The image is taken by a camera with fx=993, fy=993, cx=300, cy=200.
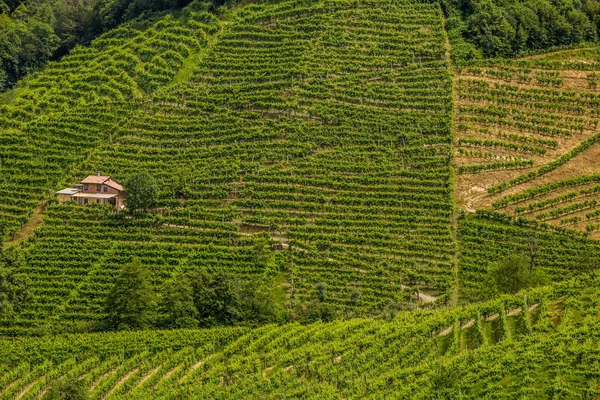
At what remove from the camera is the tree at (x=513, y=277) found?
60.1 m

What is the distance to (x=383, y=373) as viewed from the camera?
4984 centimetres

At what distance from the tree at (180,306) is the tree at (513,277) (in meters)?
18.2

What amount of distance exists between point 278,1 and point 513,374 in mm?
51782

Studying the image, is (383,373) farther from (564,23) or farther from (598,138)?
(564,23)

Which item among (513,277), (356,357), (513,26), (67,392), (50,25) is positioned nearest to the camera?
(67,392)

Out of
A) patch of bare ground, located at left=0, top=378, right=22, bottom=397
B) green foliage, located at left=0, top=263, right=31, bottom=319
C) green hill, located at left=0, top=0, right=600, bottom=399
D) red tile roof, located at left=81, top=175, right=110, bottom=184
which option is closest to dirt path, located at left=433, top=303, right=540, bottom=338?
green hill, located at left=0, top=0, right=600, bottom=399

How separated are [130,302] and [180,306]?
301 centimetres

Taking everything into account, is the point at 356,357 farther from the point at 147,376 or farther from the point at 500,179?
the point at 500,179

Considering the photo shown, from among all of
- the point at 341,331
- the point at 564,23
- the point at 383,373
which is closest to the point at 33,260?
the point at 341,331

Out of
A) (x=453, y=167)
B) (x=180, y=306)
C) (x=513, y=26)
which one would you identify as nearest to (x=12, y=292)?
(x=180, y=306)

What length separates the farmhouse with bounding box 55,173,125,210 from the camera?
71.3m

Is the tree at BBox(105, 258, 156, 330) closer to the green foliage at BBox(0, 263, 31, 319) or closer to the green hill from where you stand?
the green hill

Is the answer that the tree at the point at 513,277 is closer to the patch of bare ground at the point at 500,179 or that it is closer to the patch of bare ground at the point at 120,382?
the patch of bare ground at the point at 500,179

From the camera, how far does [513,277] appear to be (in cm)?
6022
